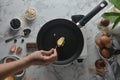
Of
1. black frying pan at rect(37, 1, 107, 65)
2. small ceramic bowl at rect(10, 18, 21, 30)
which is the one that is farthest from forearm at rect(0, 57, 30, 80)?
small ceramic bowl at rect(10, 18, 21, 30)

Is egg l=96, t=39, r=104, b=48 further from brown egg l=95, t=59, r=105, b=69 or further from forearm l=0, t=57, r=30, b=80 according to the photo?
forearm l=0, t=57, r=30, b=80

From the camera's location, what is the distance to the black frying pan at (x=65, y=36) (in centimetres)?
129

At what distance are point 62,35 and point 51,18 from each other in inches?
5.4

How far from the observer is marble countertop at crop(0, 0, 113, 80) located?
1360 millimetres

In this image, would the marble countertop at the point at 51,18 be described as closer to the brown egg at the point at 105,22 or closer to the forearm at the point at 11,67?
the brown egg at the point at 105,22

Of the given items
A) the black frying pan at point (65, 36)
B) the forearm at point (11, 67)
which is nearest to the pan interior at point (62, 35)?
the black frying pan at point (65, 36)

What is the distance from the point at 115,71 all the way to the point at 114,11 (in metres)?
0.27

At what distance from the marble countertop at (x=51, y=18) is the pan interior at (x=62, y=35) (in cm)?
7

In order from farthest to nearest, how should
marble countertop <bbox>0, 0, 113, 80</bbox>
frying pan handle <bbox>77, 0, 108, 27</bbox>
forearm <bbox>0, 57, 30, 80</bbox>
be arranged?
marble countertop <bbox>0, 0, 113, 80</bbox> < frying pan handle <bbox>77, 0, 108, 27</bbox> < forearm <bbox>0, 57, 30, 80</bbox>

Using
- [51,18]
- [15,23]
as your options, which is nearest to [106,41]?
[51,18]

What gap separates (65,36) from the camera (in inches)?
51.8

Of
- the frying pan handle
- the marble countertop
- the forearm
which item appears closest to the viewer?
the forearm

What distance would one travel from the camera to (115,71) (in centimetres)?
131

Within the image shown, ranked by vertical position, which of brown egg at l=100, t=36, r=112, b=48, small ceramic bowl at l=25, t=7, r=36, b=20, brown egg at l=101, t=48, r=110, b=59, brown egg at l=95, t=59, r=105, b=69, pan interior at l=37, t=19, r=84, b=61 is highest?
small ceramic bowl at l=25, t=7, r=36, b=20
